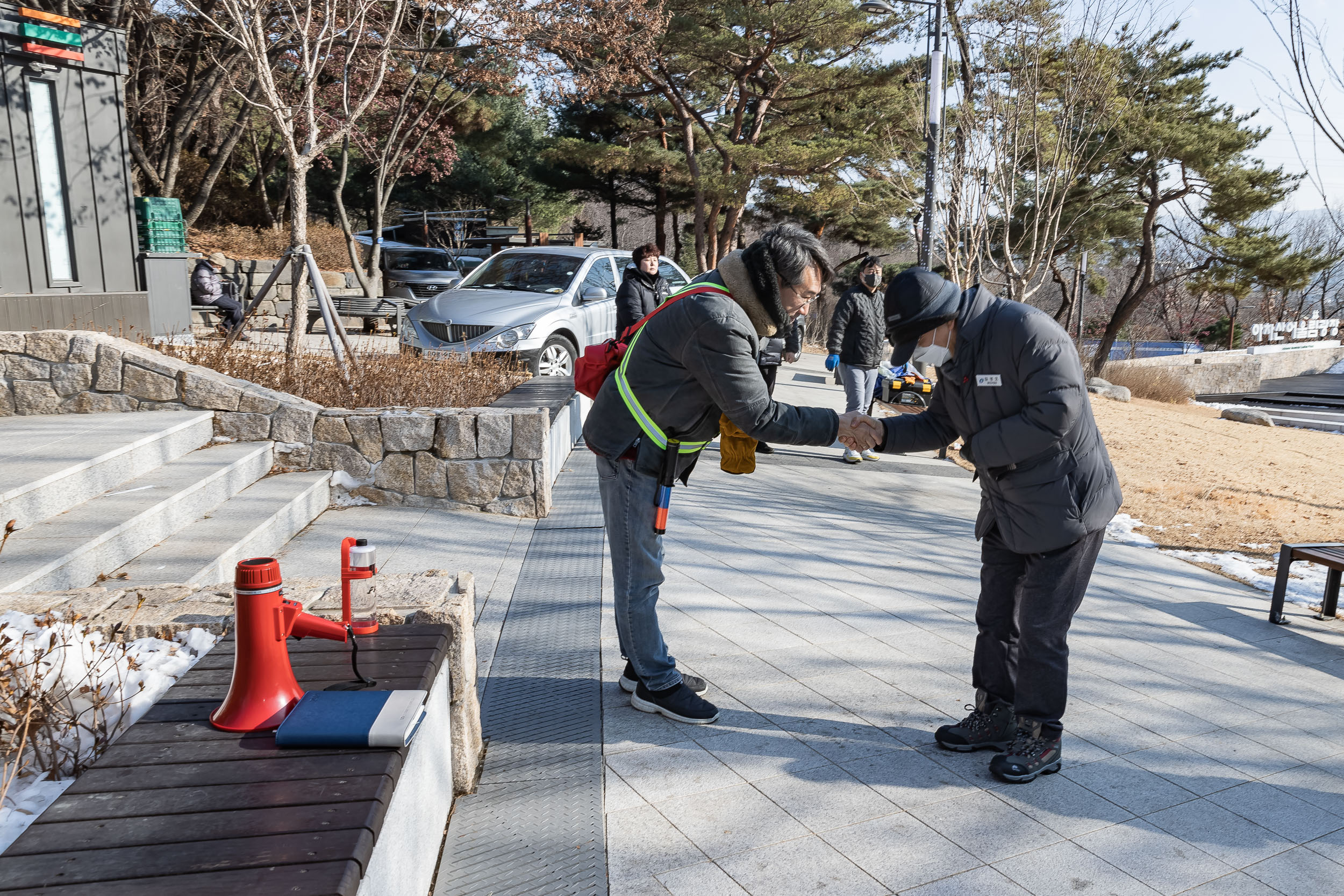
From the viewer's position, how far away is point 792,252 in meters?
3.15

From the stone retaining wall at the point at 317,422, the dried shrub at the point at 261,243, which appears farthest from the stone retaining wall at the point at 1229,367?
the stone retaining wall at the point at 317,422

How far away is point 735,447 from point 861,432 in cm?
53

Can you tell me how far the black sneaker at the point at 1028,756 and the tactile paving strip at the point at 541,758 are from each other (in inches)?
53.2

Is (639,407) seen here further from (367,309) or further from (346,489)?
(367,309)

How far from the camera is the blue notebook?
82.1 inches

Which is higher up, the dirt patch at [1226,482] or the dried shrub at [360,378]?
the dried shrub at [360,378]

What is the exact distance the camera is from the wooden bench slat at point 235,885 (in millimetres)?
1567

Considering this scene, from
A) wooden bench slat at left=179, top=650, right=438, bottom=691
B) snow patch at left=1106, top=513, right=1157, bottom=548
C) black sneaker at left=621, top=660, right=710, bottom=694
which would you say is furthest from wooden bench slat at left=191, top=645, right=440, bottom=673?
snow patch at left=1106, top=513, right=1157, bottom=548

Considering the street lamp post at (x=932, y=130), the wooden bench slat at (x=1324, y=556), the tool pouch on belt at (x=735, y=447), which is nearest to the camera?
the tool pouch on belt at (x=735, y=447)

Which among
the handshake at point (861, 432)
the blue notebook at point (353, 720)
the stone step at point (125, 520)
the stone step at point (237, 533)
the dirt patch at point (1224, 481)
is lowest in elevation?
the dirt patch at point (1224, 481)

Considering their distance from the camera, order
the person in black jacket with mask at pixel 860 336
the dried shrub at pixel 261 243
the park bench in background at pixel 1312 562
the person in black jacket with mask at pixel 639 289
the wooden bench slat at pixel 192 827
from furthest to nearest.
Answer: the dried shrub at pixel 261 243 → the person in black jacket with mask at pixel 860 336 → the person in black jacket with mask at pixel 639 289 → the park bench in background at pixel 1312 562 → the wooden bench slat at pixel 192 827

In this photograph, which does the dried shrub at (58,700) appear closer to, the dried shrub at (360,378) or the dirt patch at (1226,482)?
the dried shrub at (360,378)

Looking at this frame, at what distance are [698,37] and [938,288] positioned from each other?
68.5 feet

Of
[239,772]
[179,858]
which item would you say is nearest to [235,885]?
[179,858]
